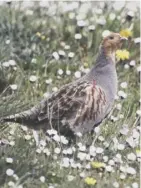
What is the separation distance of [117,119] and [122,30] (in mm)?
2669

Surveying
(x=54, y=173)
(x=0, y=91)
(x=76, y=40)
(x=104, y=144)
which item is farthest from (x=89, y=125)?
(x=76, y=40)

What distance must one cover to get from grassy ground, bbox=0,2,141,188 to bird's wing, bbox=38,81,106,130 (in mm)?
159

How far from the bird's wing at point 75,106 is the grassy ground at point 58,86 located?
0.16m

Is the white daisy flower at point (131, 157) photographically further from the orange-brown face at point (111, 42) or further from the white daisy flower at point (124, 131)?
the orange-brown face at point (111, 42)

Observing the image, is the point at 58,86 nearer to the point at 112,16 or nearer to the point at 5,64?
the point at 5,64

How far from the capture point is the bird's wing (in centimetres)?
726

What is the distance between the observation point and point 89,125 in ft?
24.1

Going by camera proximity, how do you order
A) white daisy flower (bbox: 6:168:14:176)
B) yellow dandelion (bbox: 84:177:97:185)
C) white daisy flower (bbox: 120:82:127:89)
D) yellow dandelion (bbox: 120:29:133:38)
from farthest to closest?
yellow dandelion (bbox: 120:29:133:38)
white daisy flower (bbox: 120:82:127:89)
yellow dandelion (bbox: 84:177:97:185)
white daisy flower (bbox: 6:168:14:176)

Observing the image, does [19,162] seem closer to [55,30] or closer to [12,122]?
[12,122]

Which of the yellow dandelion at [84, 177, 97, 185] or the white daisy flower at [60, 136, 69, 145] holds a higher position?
the white daisy flower at [60, 136, 69, 145]

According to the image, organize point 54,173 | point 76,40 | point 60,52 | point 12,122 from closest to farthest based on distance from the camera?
point 54,173 → point 12,122 → point 60,52 → point 76,40

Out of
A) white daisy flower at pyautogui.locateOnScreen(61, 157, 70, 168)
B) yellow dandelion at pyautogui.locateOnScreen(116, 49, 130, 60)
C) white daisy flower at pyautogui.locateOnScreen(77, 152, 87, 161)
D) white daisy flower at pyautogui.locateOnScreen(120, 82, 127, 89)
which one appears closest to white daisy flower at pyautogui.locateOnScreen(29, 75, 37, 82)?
white daisy flower at pyautogui.locateOnScreen(120, 82, 127, 89)

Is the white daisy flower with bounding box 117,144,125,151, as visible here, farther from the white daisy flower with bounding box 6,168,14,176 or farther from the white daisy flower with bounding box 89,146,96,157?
the white daisy flower with bounding box 6,168,14,176

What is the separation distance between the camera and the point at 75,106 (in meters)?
7.29
